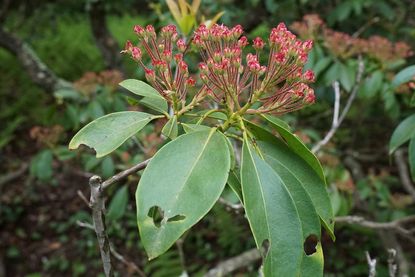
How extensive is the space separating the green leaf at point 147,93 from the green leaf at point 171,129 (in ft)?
0.18

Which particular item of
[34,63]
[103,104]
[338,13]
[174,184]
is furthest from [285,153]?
[34,63]

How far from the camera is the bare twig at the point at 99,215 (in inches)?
31.8

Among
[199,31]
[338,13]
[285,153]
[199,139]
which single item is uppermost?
[199,31]

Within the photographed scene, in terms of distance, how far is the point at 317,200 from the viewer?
0.93 m

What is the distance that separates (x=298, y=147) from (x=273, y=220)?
14 centimetres

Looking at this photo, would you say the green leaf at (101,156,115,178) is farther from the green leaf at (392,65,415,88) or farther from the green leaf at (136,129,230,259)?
the green leaf at (136,129,230,259)

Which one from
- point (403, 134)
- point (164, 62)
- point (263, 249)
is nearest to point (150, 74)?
point (164, 62)

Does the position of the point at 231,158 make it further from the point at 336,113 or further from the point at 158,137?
the point at 158,137

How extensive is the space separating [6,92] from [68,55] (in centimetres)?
61

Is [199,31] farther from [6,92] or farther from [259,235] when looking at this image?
[6,92]

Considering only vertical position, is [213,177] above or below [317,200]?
above

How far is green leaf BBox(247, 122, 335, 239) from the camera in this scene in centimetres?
93

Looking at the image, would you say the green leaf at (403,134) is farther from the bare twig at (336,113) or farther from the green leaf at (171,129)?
the green leaf at (171,129)

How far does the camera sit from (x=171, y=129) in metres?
0.91
